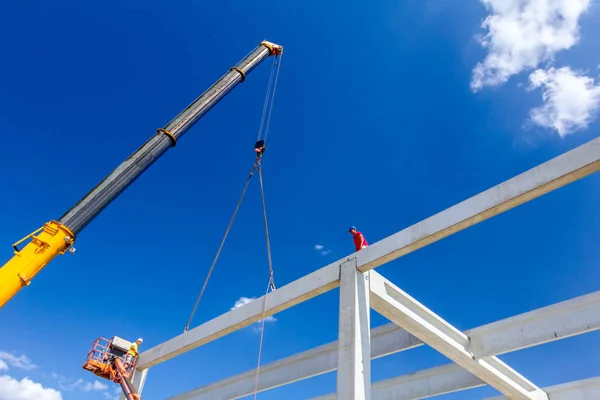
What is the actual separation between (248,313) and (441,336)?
3.71 m

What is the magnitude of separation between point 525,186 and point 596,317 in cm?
419

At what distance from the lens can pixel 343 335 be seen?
6.85 meters

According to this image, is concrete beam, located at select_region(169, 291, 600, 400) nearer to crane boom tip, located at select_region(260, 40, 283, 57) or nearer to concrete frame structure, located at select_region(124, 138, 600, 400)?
concrete frame structure, located at select_region(124, 138, 600, 400)

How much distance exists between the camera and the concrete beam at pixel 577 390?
1023 cm

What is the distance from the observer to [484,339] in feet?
31.0

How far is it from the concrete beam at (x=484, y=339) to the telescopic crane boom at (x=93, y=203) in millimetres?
5781

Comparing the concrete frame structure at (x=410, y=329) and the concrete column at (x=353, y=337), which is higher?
the concrete frame structure at (x=410, y=329)

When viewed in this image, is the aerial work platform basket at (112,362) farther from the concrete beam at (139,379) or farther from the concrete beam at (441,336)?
the concrete beam at (441,336)

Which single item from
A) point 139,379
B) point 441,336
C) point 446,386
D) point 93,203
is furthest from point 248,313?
point 446,386

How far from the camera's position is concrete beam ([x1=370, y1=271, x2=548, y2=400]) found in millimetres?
7871

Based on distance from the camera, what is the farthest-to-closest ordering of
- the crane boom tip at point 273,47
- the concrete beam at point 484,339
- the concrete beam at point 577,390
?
1. the crane boom tip at point 273,47
2. the concrete beam at point 577,390
3. the concrete beam at point 484,339

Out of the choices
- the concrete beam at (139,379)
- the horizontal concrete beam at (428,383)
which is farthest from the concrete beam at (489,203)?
the concrete beam at (139,379)

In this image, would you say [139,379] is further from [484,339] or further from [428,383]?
[484,339]

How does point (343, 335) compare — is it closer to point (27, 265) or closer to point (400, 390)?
point (400, 390)
